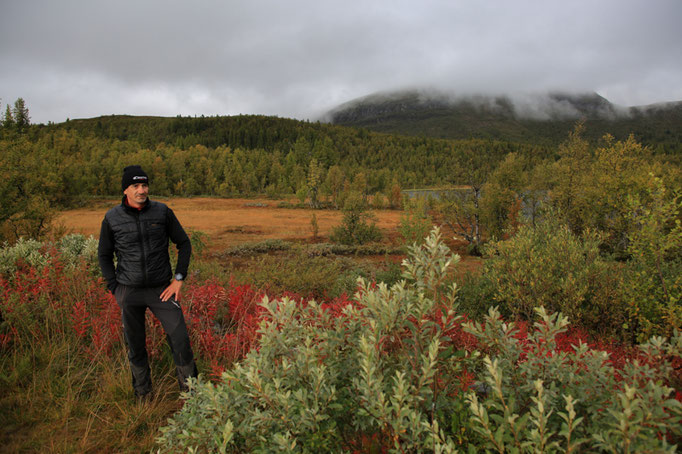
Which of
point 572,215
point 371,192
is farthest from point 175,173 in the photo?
point 572,215

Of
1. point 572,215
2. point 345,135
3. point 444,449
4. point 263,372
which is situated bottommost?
point 572,215

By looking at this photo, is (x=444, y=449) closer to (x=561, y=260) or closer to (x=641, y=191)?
(x=561, y=260)

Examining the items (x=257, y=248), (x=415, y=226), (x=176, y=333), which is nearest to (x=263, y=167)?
(x=257, y=248)

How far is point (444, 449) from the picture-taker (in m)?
1.24

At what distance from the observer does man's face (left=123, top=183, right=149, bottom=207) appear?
3141 millimetres

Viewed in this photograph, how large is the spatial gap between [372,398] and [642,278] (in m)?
6.61

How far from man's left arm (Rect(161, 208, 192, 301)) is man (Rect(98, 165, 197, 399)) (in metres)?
0.01

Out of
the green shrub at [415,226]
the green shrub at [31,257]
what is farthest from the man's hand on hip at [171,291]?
the green shrub at [415,226]

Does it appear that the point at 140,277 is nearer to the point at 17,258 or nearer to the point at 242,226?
the point at 17,258

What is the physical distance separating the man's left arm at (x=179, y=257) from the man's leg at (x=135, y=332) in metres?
0.26

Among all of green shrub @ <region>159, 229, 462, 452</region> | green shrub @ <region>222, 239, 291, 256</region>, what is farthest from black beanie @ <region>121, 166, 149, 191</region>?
green shrub @ <region>222, 239, 291, 256</region>

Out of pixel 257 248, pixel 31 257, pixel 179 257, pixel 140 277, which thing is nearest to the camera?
pixel 140 277

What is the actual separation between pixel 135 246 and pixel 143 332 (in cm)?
89

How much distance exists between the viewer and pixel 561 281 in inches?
243
